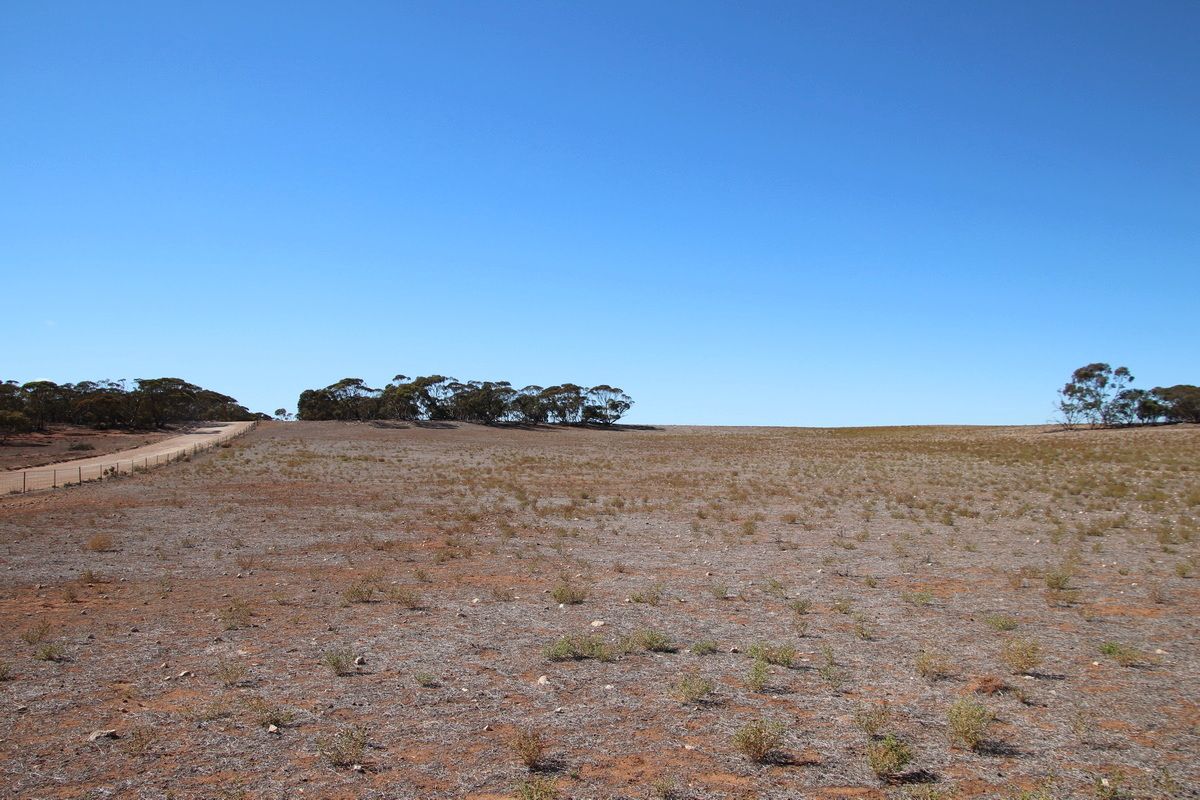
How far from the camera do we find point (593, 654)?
9.41 meters

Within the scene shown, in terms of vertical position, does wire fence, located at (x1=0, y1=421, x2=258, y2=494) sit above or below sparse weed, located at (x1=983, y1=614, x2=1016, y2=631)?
above

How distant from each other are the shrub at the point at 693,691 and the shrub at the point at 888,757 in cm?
188

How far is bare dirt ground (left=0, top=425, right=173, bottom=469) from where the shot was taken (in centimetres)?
5241

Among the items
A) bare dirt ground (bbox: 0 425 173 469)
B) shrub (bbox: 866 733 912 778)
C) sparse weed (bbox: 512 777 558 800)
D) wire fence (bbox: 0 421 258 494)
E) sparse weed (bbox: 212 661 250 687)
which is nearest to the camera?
sparse weed (bbox: 512 777 558 800)

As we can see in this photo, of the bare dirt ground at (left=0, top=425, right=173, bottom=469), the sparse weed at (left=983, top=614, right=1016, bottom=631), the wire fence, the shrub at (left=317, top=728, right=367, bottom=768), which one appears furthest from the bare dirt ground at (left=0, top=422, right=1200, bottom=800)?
the bare dirt ground at (left=0, top=425, right=173, bottom=469)

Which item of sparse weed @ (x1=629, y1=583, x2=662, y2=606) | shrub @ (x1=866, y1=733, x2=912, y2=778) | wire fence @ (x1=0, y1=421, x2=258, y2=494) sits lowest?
sparse weed @ (x1=629, y1=583, x2=662, y2=606)

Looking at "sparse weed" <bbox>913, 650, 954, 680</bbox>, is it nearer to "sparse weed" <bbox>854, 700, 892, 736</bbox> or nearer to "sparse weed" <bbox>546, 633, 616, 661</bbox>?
"sparse weed" <bbox>854, 700, 892, 736</bbox>

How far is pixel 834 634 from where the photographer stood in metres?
10.5

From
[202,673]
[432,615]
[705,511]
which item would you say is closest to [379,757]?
[202,673]

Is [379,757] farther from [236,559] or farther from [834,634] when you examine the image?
[236,559]

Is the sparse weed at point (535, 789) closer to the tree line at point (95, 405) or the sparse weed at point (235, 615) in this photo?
the sparse weed at point (235, 615)

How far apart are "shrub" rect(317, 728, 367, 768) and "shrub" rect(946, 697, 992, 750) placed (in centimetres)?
543

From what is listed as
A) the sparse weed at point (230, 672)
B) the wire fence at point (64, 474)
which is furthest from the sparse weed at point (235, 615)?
the wire fence at point (64, 474)

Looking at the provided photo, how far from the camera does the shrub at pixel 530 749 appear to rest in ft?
20.4
